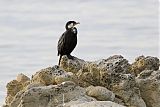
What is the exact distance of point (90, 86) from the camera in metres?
12.9

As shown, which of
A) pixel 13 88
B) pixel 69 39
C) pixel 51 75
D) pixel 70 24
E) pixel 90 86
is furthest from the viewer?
pixel 70 24

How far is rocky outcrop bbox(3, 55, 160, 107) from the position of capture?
11.9 meters

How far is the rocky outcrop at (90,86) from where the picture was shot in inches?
468

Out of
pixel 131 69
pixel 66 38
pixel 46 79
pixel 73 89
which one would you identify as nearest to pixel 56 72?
pixel 46 79

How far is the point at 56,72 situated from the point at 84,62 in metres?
2.28

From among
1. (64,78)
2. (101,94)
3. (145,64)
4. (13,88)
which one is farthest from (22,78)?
(101,94)

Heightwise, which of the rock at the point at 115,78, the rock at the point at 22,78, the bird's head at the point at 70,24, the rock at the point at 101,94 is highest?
the bird's head at the point at 70,24

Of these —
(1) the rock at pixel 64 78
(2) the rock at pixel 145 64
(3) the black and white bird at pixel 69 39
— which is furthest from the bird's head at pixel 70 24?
(1) the rock at pixel 64 78

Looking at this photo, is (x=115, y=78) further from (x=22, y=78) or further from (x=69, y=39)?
(x=69, y=39)

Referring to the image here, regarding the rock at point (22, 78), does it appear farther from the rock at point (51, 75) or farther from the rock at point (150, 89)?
the rock at point (150, 89)

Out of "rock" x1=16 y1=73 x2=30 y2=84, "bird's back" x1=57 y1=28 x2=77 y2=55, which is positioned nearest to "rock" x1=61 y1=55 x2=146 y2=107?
"rock" x1=16 y1=73 x2=30 y2=84

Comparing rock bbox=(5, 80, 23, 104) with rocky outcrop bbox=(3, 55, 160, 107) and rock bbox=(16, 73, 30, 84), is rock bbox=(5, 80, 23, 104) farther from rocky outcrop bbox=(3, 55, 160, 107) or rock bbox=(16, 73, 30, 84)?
rock bbox=(16, 73, 30, 84)

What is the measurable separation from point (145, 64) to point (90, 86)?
313cm

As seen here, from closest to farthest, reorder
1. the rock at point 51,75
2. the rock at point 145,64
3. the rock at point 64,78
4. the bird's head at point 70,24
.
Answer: the rock at point 64,78, the rock at point 51,75, the rock at point 145,64, the bird's head at point 70,24
